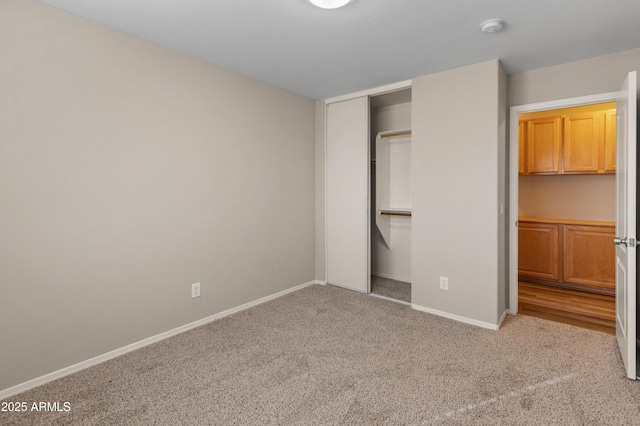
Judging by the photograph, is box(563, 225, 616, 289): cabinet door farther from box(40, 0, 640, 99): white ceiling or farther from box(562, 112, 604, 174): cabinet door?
box(40, 0, 640, 99): white ceiling

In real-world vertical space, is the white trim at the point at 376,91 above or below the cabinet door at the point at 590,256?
above

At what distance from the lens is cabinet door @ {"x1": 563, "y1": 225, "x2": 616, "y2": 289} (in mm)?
3836

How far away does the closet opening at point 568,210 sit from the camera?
386 centimetres

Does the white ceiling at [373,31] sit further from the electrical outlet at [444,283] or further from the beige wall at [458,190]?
the electrical outlet at [444,283]

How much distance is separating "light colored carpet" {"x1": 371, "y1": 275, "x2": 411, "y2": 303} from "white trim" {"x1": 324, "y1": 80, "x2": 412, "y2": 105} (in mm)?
2219

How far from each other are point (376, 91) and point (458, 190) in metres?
1.40

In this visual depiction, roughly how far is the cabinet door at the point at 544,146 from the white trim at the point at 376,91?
2.08 meters

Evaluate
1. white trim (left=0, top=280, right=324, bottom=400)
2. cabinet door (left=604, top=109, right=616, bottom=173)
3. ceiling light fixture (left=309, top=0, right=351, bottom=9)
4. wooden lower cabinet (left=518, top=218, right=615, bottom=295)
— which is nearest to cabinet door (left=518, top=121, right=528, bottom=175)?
wooden lower cabinet (left=518, top=218, right=615, bottom=295)

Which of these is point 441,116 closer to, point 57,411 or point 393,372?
point 393,372

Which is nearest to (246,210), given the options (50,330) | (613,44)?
(50,330)

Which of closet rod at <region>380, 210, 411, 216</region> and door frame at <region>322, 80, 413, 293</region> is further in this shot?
closet rod at <region>380, 210, 411, 216</region>

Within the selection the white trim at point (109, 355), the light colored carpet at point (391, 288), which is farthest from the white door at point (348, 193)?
the white trim at point (109, 355)

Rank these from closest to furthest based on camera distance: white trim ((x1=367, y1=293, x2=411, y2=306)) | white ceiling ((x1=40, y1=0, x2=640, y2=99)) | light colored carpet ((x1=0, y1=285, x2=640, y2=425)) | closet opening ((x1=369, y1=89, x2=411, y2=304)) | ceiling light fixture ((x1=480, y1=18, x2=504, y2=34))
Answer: light colored carpet ((x1=0, y1=285, x2=640, y2=425))
white ceiling ((x1=40, y1=0, x2=640, y2=99))
ceiling light fixture ((x1=480, y1=18, x2=504, y2=34))
white trim ((x1=367, y1=293, x2=411, y2=306))
closet opening ((x1=369, y1=89, x2=411, y2=304))

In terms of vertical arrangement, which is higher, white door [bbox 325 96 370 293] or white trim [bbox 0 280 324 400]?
white door [bbox 325 96 370 293]
